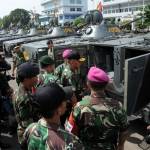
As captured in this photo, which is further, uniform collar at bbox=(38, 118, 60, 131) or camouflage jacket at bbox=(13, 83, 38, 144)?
camouflage jacket at bbox=(13, 83, 38, 144)

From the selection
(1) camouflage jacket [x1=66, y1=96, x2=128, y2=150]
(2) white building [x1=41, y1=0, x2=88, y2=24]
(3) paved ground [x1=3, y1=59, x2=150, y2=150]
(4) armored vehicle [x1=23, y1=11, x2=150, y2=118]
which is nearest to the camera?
(1) camouflage jacket [x1=66, y1=96, x2=128, y2=150]

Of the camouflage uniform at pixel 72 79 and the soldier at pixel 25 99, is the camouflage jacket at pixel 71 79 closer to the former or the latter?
the camouflage uniform at pixel 72 79

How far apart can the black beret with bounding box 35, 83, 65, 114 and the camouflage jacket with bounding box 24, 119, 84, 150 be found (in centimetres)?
10

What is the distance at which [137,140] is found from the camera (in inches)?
211

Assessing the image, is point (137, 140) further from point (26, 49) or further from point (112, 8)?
point (112, 8)

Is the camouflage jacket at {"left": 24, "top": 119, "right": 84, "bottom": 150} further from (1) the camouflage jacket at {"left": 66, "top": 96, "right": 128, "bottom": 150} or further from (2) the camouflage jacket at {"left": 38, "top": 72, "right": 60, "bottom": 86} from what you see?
(2) the camouflage jacket at {"left": 38, "top": 72, "right": 60, "bottom": 86}

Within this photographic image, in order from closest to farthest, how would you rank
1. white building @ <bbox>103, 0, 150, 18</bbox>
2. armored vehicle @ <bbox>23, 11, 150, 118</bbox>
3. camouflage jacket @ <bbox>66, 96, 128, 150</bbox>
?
camouflage jacket @ <bbox>66, 96, 128, 150</bbox>
armored vehicle @ <bbox>23, 11, 150, 118</bbox>
white building @ <bbox>103, 0, 150, 18</bbox>

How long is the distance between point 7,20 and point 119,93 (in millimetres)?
75152

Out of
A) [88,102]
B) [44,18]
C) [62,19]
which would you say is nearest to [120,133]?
[88,102]

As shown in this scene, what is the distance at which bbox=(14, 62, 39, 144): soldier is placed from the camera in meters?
3.06

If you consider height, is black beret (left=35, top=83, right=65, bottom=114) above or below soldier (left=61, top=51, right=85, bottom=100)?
above

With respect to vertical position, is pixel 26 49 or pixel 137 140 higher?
pixel 26 49

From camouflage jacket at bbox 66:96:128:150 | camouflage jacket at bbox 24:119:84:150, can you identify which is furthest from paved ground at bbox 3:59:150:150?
camouflage jacket at bbox 24:119:84:150

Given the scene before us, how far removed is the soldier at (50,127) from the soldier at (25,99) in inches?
33.4
